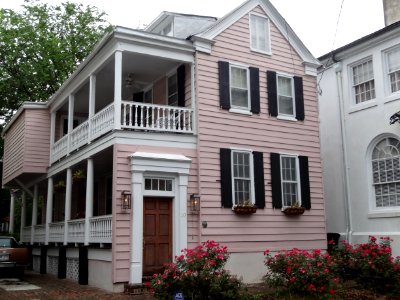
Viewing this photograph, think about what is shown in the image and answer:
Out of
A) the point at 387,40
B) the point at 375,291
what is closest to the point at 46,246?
the point at 375,291

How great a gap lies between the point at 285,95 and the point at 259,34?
226 centimetres

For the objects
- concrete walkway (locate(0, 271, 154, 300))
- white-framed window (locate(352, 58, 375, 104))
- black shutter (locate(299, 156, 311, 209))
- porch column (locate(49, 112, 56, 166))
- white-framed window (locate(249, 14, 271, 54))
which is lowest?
concrete walkway (locate(0, 271, 154, 300))

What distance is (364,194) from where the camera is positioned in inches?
683

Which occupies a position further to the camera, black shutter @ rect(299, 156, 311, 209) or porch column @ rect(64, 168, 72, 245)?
porch column @ rect(64, 168, 72, 245)

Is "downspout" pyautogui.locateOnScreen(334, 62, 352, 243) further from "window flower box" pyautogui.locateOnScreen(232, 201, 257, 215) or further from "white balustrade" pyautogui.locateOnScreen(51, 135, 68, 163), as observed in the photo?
"white balustrade" pyautogui.locateOnScreen(51, 135, 68, 163)

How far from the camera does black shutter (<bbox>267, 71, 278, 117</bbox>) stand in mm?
16172

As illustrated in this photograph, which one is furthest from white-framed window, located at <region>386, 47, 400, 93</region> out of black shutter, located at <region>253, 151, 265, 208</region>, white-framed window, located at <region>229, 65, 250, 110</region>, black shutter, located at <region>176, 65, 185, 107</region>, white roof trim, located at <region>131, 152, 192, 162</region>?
white roof trim, located at <region>131, 152, 192, 162</region>

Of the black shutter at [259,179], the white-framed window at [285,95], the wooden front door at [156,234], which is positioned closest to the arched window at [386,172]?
the white-framed window at [285,95]

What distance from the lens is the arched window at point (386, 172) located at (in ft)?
54.0

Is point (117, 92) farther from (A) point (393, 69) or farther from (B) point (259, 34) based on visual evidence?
(A) point (393, 69)

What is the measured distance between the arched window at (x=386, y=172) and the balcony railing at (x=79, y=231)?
9.48 meters

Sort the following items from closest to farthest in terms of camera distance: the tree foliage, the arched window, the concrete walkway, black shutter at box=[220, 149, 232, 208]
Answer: the concrete walkway, black shutter at box=[220, 149, 232, 208], the arched window, the tree foliage

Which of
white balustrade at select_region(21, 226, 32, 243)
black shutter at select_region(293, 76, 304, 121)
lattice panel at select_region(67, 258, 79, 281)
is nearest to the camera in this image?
lattice panel at select_region(67, 258, 79, 281)

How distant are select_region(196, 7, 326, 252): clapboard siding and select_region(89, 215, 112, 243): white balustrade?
8.88 ft
